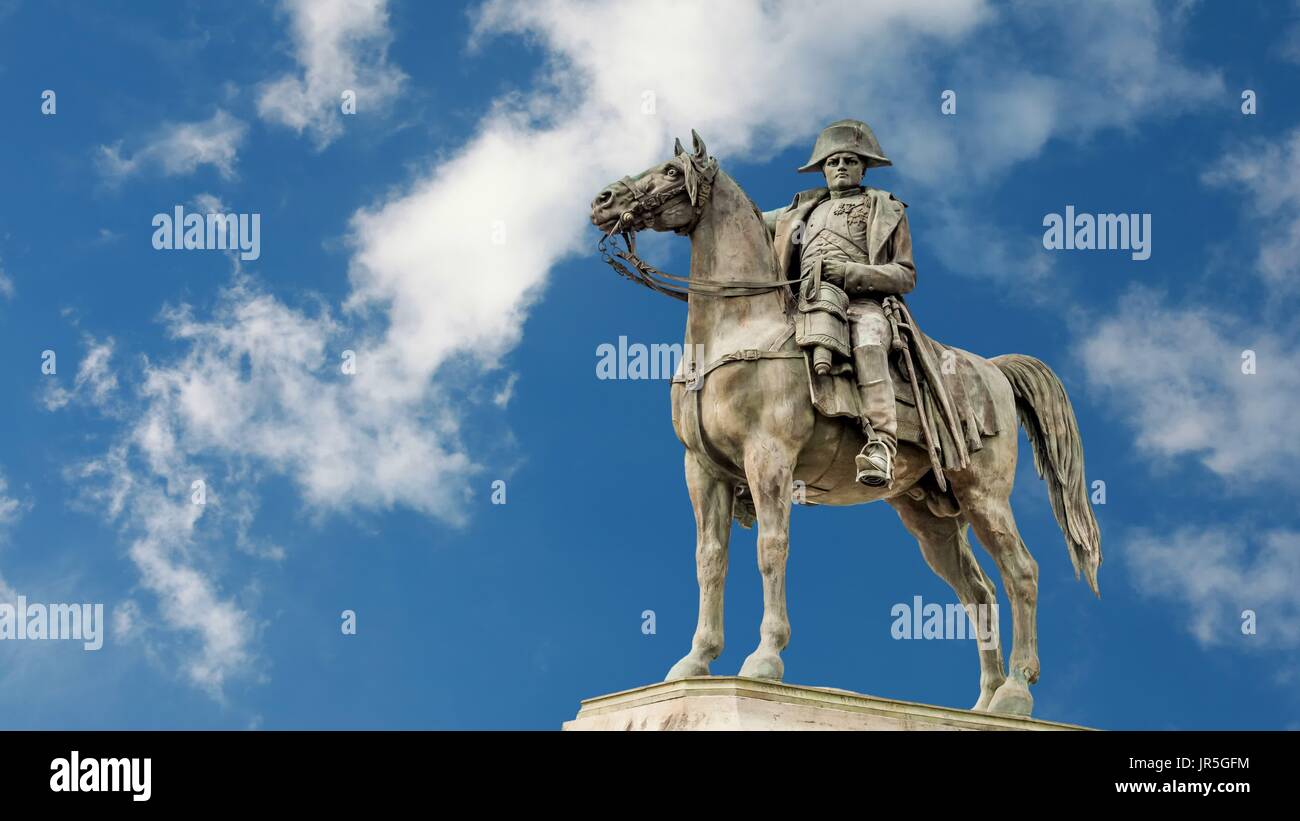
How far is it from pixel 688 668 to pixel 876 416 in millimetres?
2790

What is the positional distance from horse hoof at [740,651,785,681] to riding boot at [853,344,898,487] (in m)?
1.83

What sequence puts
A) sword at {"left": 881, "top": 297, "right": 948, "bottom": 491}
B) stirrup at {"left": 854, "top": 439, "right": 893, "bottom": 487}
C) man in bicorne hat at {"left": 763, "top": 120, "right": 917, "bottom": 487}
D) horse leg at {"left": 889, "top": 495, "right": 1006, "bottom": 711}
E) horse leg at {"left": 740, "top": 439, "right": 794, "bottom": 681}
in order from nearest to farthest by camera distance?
1. horse leg at {"left": 740, "top": 439, "right": 794, "bottom": 681}
2. stirrup at {"left": 854, "top": 439, "right": 893, "bottom": 487}
3. man in bicorne hat at {"left": 763, "top": 120, "right": 917, "bottom": 487}
4. sword at {"left": 881, "top": 297, "right": 948, "bottom": 491}
5. horse leg at {"left": 889, "top": 495, "right": 1006, "bottom": 711}

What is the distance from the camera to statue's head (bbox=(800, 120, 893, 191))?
59.2 ft

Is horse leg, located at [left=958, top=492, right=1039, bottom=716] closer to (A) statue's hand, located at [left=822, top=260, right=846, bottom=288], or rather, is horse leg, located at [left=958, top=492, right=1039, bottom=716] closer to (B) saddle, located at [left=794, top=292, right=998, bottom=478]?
(B) saddle, located at [left=794, top=292, right=998, bottom=478]

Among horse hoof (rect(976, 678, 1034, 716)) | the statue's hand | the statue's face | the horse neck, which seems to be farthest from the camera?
the statue's face

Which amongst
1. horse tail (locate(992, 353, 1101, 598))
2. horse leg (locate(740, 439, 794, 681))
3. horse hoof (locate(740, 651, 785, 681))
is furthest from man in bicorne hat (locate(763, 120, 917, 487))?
horse tail (locate(992, 353, 1101, 598))

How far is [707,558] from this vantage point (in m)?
16.5

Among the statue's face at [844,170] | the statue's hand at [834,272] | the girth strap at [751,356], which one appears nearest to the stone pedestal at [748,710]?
the girth strap at [751,356]

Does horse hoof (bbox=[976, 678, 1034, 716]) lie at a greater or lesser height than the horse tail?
lesser

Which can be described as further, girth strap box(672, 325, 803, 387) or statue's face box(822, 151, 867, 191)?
statue's face box(822, 151, 867, 191)

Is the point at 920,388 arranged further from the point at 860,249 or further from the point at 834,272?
the point at 860,249

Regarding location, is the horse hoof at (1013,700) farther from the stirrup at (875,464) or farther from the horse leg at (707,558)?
the horse leg at (707,558)

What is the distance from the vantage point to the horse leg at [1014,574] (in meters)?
17.8
